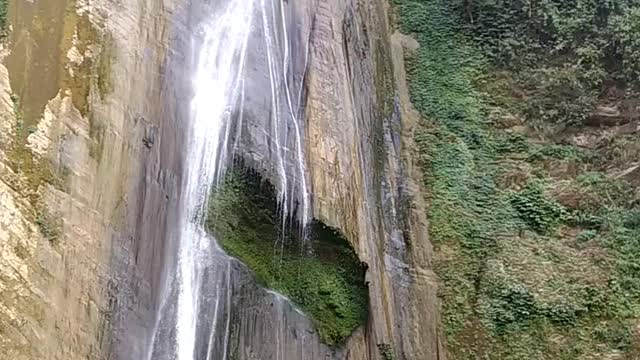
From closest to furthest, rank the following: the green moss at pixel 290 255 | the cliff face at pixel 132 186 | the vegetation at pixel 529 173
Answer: the cliff face at pixel 132 186 → the green moss at pixel 290 255 → the vegetation at pixel 529 173

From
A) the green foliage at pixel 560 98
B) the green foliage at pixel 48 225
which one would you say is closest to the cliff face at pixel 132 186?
the green foliage at pixel 48 225

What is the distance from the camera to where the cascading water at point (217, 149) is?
8.83 meters

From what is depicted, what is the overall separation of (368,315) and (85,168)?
4.07 meters

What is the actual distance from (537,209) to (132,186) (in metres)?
7.09

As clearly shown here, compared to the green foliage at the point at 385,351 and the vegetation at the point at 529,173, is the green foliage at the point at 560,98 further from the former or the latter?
the green foliage at the point at 385,351

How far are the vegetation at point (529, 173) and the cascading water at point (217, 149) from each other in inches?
147

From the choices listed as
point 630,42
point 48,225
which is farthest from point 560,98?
point 48,225

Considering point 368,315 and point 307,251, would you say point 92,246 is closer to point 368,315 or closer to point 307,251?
point 307,251

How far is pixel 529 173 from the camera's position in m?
13.5

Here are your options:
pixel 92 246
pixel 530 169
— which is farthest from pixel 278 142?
pixel 530 169

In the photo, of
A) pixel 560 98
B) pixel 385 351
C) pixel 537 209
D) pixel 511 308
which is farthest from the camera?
pixel 560 98

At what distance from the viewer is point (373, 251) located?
1074 centimetres

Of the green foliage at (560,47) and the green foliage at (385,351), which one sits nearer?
the green foliage at (385,351)

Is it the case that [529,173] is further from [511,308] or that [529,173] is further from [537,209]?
[511,308]
